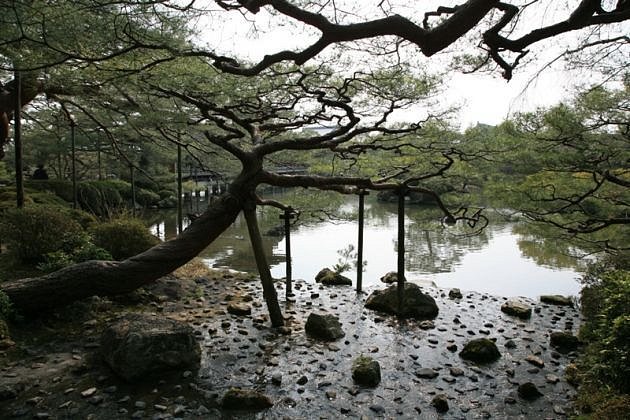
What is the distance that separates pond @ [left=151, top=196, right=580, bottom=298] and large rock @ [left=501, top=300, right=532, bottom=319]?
1312 mm

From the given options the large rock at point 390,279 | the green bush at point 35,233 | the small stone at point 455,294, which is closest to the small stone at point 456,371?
the small stone at point 455,294

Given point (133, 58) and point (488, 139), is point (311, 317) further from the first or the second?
point (488, 139)

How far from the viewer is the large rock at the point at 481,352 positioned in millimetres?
5039

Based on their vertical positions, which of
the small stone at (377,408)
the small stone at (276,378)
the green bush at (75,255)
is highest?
the green bush at (75,255)

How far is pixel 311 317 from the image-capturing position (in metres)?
5.89

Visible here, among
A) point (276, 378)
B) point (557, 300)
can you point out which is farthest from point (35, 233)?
point (557, 300)

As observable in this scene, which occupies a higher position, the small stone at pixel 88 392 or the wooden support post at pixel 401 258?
the wooden support post at pixel 401 258

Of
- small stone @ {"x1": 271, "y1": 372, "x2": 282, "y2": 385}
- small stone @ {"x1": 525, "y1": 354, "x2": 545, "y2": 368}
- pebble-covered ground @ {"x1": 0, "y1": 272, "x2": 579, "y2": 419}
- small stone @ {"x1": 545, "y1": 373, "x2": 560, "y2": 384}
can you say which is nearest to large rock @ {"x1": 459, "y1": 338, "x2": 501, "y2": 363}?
pebble-covered ground @ {"x1": 0, "y1": 272, "x2": 579, "y2": 419}

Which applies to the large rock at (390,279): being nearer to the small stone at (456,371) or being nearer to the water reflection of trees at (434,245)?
the water reflection of trees at (434,245)

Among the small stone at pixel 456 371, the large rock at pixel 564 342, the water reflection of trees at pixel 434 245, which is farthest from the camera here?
the water reflection of trees at pixel 434 245

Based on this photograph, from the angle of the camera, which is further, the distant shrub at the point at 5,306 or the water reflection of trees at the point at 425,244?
the water reflection of trees at the point at 425,244

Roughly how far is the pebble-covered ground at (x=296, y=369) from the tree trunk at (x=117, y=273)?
1.31ft

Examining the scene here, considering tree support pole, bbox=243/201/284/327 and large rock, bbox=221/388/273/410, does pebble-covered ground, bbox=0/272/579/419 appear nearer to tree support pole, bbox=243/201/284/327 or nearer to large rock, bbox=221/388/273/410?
large rock, bbox=221/388/273/410

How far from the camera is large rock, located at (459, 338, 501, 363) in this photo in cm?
504
